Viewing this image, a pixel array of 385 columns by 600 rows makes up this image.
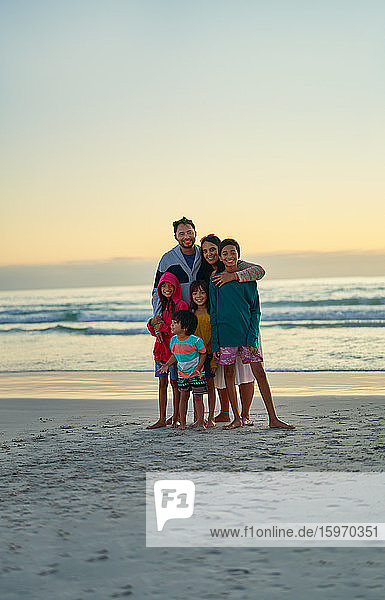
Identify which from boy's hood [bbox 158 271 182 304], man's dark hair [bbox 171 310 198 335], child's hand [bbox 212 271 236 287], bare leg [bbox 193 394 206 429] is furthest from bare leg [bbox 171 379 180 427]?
child's hand [bbox 212 271 236 287]

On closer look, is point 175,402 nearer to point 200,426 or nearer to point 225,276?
point 200,426

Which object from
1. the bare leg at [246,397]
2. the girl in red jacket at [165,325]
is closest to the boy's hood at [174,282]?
the girl in red jacket at [165,325]

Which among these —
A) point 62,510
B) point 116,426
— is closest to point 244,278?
point 116,426

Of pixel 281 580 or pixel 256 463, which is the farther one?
pixel 256 463

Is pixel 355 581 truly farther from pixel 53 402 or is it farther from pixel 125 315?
pixel 125 315

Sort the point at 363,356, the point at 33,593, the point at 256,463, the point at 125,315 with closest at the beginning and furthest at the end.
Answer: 1. the point at 33,593
2. the point at 256,463
3. the point at 363,356
4. the point at 125,315

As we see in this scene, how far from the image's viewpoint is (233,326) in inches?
233

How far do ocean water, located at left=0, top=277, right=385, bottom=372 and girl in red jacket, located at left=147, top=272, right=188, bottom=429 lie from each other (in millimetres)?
5027

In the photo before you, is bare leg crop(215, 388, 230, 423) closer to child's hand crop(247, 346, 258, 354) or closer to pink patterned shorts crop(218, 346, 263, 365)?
pink patterned shorts crop(218, 346, 263, 365)

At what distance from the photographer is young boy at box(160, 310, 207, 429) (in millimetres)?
5867

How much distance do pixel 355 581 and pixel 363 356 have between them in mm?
10105

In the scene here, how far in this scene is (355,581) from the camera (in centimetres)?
264

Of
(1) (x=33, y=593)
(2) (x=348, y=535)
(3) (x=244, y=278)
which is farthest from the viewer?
(3) (x=244, y=278)

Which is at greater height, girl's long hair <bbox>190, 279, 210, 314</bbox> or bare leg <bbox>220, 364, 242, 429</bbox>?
girl's long hair <bbox>190, 279, 210, 314</bbox>
